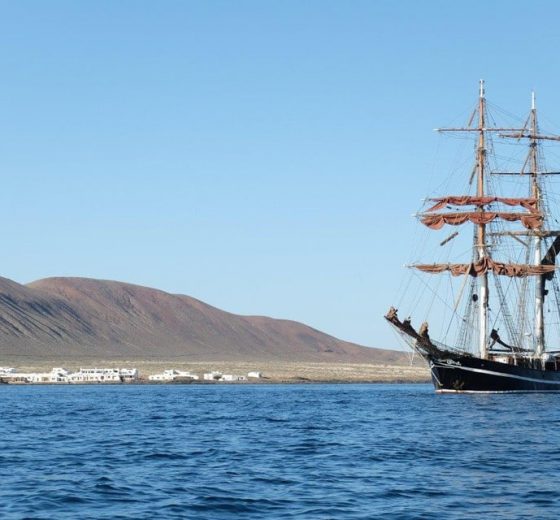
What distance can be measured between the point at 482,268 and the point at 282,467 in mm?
68823

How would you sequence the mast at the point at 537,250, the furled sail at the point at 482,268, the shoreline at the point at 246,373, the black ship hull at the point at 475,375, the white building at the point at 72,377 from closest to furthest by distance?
the black ship hull at the point at 475,375 → the furled sail at the point at 482,268 → the mast at the point at 537,250 → the white building at the point at 72,377 → the shoreline at the point at 246,373

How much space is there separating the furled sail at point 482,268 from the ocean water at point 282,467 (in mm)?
41412

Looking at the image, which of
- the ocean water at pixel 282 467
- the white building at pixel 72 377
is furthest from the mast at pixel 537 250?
the white building at pixel 72 377

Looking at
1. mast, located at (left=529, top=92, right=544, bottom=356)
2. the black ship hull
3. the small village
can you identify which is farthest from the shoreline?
the black ship hull

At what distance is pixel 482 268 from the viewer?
99.4 metres

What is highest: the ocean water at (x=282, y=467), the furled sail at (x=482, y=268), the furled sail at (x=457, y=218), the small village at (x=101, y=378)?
the furled sail at (x=457, y=218)

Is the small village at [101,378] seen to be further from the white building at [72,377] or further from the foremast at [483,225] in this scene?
the foremast at [483,225]

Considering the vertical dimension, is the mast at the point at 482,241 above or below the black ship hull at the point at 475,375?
above

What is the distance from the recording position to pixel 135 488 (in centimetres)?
2881

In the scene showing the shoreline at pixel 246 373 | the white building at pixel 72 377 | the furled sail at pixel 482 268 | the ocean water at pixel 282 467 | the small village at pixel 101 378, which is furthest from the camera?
the shoreline at pixel 246 373

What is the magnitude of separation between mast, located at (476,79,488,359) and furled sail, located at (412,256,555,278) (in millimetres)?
569

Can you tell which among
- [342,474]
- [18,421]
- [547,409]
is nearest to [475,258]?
[547,409]

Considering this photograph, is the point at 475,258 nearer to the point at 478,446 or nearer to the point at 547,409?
the point at 547,409

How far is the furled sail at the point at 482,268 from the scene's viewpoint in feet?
327
